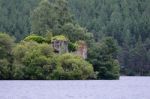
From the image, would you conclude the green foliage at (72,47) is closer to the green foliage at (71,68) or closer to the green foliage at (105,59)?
the green foliage at (105,59)

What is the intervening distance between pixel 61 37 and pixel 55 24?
1135 centimetres

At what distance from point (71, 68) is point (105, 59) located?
8631 mm

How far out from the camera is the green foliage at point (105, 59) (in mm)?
94938

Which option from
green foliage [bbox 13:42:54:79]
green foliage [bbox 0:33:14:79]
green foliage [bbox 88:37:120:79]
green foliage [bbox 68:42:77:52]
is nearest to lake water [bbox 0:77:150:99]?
green foliage [bbox 0:33:14:79]

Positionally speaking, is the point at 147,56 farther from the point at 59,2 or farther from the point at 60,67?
the point at 60,67

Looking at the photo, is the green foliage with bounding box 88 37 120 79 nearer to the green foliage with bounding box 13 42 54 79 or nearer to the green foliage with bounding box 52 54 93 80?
the green foliage with bounding box 52 54 93 80

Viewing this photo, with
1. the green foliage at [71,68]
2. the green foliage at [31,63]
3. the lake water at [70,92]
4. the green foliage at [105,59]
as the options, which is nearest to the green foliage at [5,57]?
the green foliage at [31,63]

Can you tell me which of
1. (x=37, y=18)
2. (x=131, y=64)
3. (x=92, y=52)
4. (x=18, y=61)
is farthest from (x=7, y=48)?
(x=131, y=64)

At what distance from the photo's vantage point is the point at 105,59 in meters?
94.7

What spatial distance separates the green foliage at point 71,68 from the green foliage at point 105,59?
5.46 metres

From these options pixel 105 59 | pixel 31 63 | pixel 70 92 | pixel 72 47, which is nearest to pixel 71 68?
pixel 31 63

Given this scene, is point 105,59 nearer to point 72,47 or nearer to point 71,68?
point 72,47

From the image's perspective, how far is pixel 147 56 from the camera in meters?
164

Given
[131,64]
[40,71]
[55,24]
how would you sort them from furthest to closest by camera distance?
[131,64], [55,24], [40,71]
